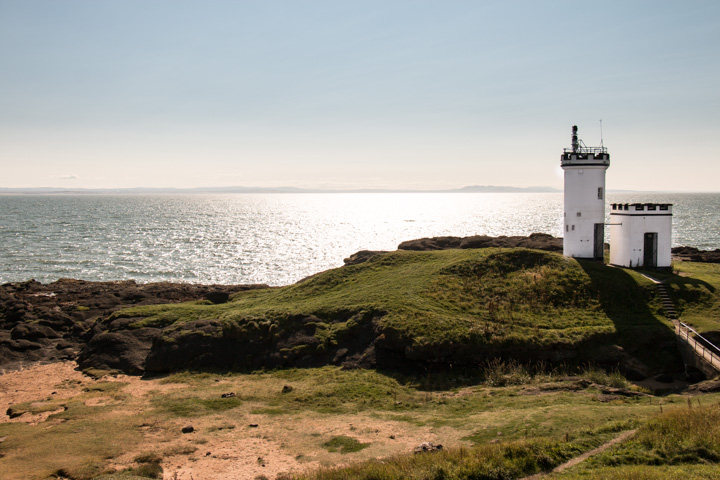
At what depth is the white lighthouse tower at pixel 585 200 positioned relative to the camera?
3925cm

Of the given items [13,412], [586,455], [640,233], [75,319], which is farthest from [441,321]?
[75,319]

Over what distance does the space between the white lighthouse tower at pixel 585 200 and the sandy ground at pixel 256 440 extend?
25.8 meters

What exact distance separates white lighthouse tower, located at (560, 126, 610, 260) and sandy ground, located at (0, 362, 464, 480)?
25.8 m

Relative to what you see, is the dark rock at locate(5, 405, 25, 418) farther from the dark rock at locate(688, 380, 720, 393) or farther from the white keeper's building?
the white keeper's building

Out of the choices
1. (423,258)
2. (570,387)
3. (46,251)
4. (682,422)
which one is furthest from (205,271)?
(682,422)

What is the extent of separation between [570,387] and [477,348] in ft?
16.8

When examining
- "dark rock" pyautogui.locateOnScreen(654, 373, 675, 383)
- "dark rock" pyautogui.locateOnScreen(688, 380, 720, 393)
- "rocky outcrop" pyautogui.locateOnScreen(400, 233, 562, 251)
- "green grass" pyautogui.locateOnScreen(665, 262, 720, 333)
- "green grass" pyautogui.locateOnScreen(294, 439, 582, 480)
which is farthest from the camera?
"rocky outcrop" pyautogui.locateOnScreen(400, 233, 562, 251)

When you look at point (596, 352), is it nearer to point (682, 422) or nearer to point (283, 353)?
point (682, 422)

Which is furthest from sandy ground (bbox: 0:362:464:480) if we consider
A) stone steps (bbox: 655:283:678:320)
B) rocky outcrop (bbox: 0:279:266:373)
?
stone steps (bbox: 655:283:678:320)

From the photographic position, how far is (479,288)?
34.2 metres

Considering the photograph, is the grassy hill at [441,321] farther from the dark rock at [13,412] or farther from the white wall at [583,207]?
the dark rock at [13,412]

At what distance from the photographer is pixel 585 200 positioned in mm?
39406

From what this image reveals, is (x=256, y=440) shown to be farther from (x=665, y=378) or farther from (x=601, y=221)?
(x=601, y=221)

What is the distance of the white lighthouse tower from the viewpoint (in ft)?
129
